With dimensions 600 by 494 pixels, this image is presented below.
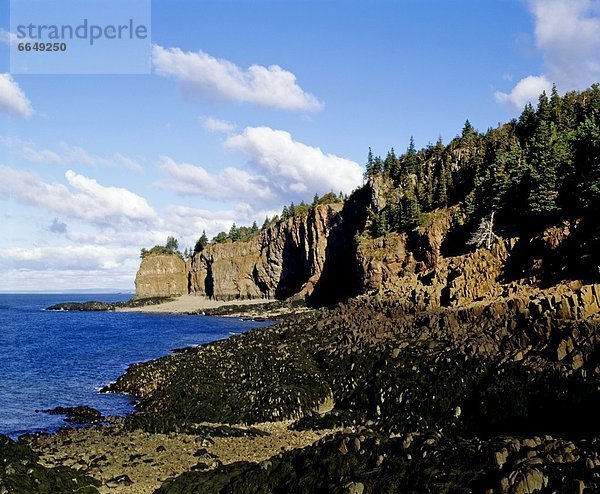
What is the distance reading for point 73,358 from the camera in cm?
5756

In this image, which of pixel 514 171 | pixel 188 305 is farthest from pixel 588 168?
pixel 188 305

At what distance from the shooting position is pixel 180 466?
70.0 ft

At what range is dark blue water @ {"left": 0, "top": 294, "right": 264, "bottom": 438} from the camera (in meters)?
36.0

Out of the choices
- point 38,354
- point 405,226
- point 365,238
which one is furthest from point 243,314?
point 38,354

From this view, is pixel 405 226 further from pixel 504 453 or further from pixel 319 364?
pixel 504 453

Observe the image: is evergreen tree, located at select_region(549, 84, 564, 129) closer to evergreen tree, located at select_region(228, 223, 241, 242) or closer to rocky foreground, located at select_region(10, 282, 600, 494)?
rocky foreground, located at select_region(10, 282, 600, 494)

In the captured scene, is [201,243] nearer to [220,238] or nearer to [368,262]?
[220,238]

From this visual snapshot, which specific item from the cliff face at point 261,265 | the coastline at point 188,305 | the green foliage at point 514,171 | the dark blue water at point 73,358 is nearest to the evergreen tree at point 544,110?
the green foliage at point 514,171

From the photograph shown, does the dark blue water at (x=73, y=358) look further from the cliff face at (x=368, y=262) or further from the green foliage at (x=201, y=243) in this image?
the green foliage at (x=201, y=243)

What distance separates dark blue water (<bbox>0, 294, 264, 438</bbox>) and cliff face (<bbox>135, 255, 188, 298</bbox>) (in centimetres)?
6169

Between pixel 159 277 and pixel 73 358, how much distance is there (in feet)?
366

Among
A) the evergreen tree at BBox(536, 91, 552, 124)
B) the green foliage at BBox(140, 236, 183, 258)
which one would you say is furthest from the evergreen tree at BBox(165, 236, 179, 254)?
the evergreen tree at BBox(536, 91, 552, 124)

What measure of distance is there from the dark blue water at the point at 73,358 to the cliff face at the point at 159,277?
61.7 meters

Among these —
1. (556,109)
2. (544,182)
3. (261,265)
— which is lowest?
(261,265)
